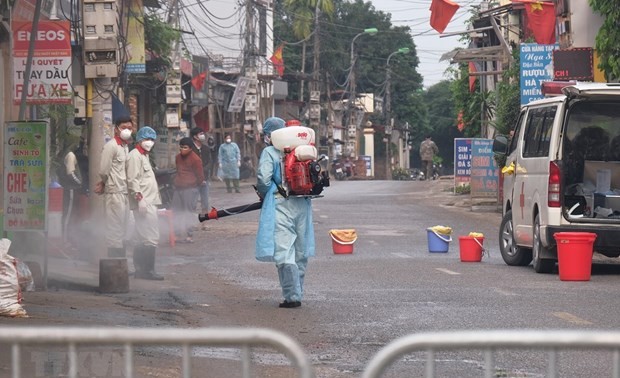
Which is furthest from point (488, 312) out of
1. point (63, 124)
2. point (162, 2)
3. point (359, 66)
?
point (359, 66)

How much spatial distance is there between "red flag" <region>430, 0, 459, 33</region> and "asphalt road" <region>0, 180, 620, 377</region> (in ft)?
45.0

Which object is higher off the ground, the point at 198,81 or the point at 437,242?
the point at 198,81

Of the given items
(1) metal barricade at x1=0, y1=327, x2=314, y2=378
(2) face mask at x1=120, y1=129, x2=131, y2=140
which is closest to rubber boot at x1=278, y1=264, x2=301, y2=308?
(2) face mask at x1=120, y1=129, x2=131, y2=140

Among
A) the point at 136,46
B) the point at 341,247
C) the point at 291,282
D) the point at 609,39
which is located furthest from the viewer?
the point at 136,46

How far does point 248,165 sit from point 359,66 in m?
40.0

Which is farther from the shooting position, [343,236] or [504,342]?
[343,236]

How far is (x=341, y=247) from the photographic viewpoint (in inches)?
773

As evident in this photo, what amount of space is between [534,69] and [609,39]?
236 centimetres

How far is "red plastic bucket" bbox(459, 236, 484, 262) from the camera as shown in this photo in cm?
1778

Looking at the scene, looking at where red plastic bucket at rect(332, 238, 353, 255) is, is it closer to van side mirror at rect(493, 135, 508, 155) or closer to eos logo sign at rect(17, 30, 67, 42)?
van side mirror at rect(493, 135, 508, 155)

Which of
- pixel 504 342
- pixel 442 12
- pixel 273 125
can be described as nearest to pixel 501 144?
pixel 273 125

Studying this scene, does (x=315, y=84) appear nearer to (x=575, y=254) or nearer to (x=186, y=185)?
(x=186, y=185)

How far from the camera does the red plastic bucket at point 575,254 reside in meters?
14.7

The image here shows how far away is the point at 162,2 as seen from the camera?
35938mm
